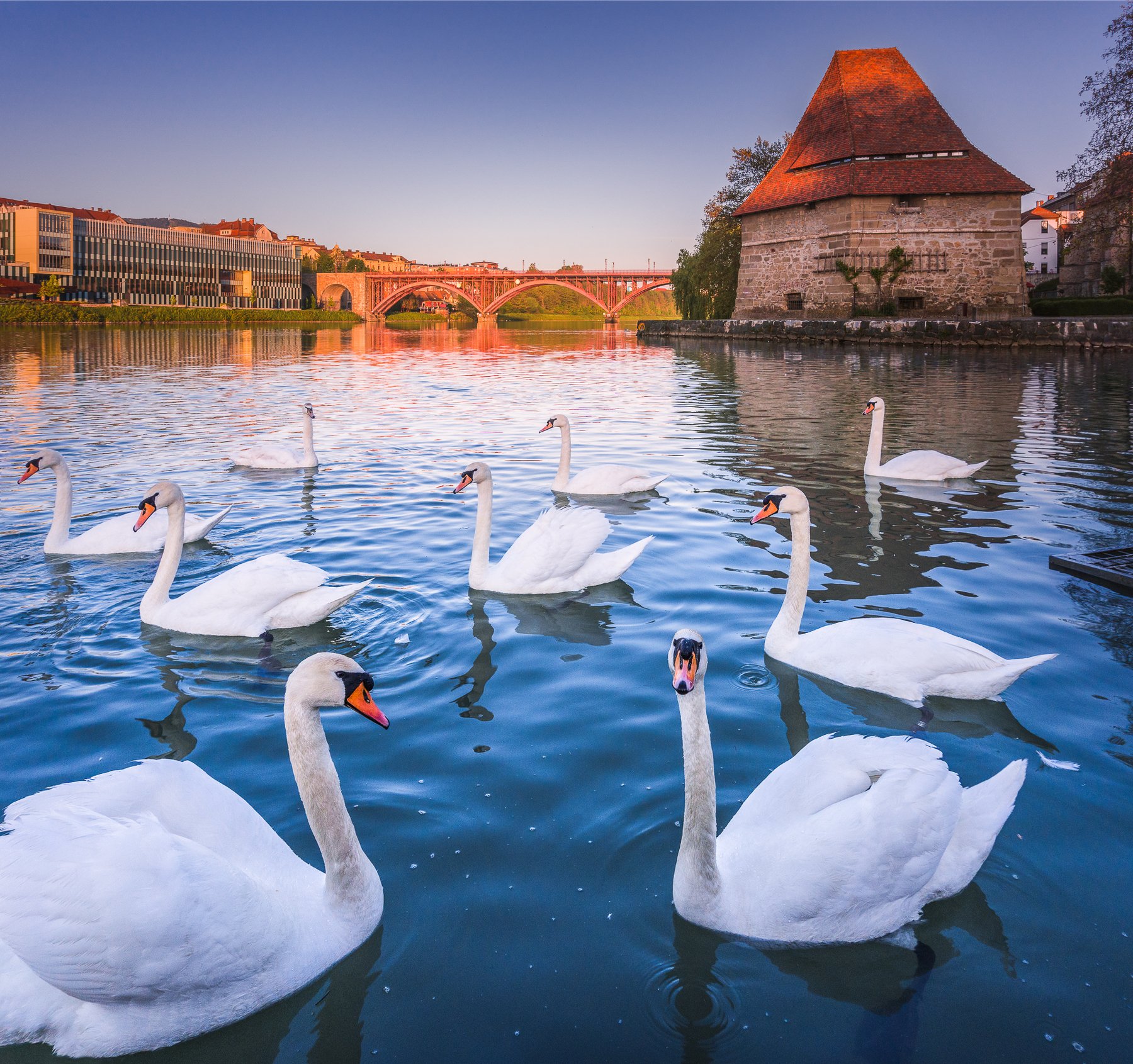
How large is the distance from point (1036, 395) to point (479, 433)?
1152cm

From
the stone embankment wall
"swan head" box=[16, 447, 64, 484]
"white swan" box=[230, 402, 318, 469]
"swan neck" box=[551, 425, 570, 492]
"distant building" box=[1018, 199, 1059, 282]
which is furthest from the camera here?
"distant building" box=[1018, 199, 1059, 282]

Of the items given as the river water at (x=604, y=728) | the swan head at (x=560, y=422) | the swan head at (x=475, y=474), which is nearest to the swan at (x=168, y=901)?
the river water at (x=604, y=728)

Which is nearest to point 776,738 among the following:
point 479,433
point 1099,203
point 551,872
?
point 551,872

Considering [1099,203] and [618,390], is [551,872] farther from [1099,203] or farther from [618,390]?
[1099,203]

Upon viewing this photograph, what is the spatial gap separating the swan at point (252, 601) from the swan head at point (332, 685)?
2717mm

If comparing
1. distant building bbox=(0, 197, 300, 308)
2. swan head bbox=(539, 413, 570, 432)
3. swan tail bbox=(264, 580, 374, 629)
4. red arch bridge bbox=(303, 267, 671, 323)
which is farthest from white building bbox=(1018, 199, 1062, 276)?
swan tail bbox=(264, 580, 374, 629)

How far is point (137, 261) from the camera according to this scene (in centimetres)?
11831

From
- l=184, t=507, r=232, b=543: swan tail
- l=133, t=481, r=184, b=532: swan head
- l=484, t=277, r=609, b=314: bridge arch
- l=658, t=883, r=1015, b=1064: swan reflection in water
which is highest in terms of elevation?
l=484, t=277, r=609, b=314: bridge arch

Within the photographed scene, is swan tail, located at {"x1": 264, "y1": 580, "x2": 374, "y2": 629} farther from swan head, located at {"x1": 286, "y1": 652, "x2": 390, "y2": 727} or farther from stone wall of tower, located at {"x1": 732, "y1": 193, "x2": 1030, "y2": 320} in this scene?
stone wall of tower, located at {"x1": 732, "y1": 193, "x2": 1030, "y2": 320}

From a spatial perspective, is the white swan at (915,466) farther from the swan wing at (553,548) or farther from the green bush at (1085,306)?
the green bush at (1085,306)

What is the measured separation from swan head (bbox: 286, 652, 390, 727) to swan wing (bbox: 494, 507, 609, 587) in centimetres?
350

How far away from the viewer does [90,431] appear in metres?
14.4

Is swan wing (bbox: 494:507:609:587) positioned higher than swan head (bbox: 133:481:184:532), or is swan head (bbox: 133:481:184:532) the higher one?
swan head (bbox: 133:481:184:532)

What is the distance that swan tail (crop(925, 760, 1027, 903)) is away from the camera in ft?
10.2
